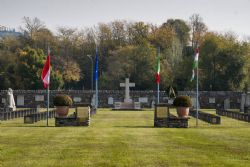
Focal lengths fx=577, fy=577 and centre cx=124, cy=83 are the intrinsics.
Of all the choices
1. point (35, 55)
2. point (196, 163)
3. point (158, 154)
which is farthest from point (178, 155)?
point (35, 55)

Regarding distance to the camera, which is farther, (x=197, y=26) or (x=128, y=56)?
(x=197, y=26)

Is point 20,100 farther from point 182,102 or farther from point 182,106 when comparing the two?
point 182,106

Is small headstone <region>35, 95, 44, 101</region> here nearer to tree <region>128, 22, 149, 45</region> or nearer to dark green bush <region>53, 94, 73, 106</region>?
tree <region>128, 22, 149, 45</region>

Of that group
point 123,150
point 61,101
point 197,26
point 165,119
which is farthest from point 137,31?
point 123,150

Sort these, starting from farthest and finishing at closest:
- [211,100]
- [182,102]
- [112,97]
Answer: [112,97], [211,100], [182,102]

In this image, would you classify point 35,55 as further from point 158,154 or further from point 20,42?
point 158,154

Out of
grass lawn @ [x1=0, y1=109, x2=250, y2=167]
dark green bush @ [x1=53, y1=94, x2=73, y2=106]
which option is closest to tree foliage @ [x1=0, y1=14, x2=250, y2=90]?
dark green bush @ [x1=53, y1=94, x2=73, y2=106]

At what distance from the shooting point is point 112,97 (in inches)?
3568

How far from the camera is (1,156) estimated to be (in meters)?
18.0

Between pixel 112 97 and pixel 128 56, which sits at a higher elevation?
pixel 128 56

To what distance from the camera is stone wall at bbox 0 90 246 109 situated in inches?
3509

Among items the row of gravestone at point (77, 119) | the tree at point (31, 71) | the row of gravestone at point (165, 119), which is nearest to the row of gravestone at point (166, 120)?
the row of gravestone at point (165, 119)

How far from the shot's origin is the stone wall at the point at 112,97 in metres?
89.1

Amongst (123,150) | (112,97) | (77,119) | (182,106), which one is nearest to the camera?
(123,150)
